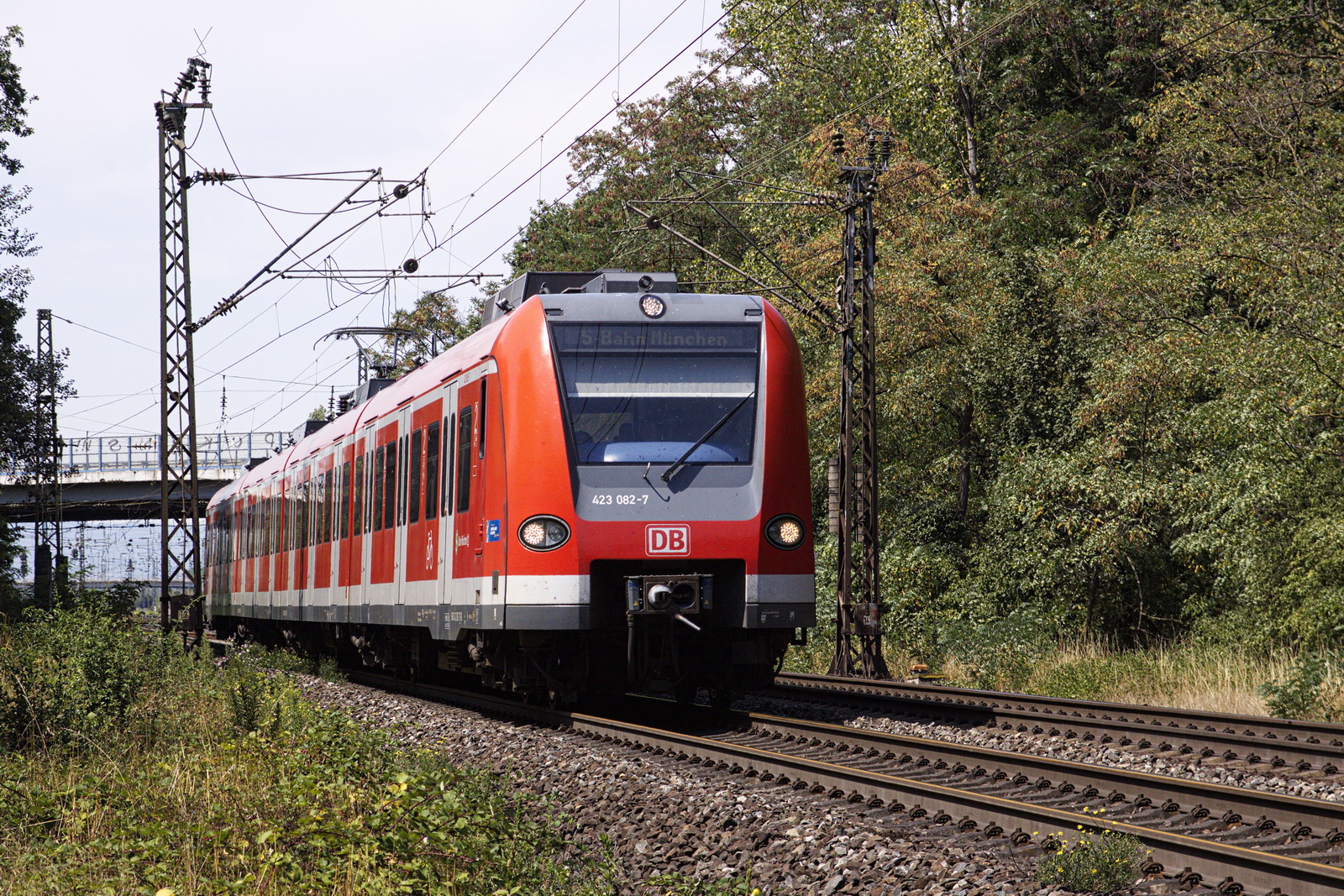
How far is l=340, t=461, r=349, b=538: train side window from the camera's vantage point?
17781 mm

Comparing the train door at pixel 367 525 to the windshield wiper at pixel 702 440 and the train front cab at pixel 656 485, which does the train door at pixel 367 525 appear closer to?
the train front cab at pixel 656 485

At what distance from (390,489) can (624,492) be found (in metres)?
5.36

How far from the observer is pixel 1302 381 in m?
16.8

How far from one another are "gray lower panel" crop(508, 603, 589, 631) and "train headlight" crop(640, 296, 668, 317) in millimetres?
2570

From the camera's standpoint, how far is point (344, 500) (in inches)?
712

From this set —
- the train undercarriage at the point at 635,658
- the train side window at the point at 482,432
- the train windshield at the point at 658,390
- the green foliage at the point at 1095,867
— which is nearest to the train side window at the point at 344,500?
the train undercarriage at the point at 635,658

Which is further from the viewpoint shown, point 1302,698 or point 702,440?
point 1302,698

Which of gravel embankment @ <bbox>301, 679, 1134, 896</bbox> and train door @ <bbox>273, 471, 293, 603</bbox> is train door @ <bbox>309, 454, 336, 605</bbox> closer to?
train door @ <bbox>273, 471, 293, 603</bbox>

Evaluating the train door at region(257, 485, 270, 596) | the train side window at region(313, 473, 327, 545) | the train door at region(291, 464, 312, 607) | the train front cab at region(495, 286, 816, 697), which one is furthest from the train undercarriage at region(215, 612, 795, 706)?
the train door at region(257, 485, 270, 596)

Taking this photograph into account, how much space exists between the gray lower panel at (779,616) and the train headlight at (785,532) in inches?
19.3

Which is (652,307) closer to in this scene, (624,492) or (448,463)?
(624,492)

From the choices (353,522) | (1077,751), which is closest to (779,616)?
(1077,751)

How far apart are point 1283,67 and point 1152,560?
334 inches

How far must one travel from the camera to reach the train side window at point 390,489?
15344 millimetres
